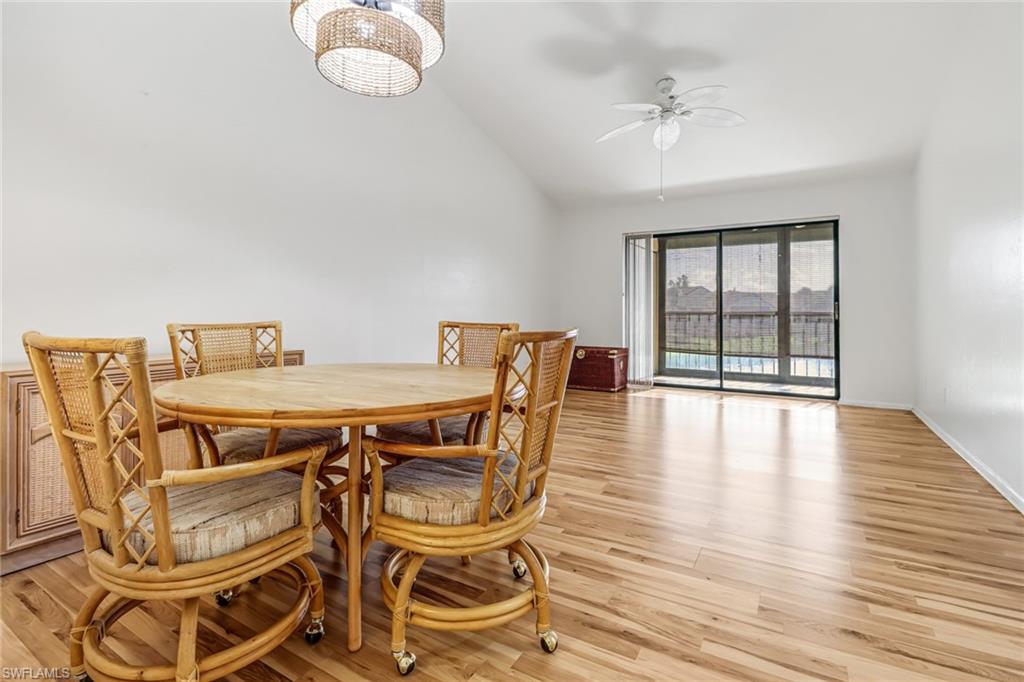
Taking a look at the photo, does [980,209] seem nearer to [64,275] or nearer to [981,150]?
[981,150]

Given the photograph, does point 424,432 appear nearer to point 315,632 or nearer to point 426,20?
point 315,632

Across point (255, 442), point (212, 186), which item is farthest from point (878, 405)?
point (212, 186)

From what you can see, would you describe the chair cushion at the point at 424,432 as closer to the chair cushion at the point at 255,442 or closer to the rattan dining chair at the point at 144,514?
the chair cushion at the point at 255,442

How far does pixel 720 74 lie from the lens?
12.6 ft

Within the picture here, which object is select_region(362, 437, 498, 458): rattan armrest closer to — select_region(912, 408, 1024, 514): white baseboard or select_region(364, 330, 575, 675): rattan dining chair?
select_region(364, 330, 575, 675): rattan dining chair

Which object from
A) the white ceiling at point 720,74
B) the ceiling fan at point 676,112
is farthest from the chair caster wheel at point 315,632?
the white ceiling at point 720,74

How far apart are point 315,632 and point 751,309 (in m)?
6.12

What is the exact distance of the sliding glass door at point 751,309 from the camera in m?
5.72

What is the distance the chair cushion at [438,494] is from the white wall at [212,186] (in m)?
2.04

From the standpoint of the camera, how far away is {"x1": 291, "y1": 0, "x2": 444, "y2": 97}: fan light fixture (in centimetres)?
191

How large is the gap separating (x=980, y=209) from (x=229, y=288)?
15.5ft

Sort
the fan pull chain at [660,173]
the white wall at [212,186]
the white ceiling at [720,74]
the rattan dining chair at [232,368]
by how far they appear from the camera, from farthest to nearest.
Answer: the fan pull chain at [660,173] < the white ceiling at [720,74] < the white wall at [212,186] < the rattan dining chair at [232,368]

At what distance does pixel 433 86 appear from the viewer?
453 centimetres

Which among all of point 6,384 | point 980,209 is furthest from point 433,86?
point 980,209
